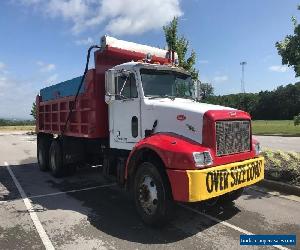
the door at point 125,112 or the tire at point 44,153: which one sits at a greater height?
the door at point 125,112

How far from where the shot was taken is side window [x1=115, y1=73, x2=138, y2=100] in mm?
7906

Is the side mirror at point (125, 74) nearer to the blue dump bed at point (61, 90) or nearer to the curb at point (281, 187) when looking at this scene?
the blue dump bed at point (61, 90)

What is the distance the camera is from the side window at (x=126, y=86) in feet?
25.9

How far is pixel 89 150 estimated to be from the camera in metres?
10.7

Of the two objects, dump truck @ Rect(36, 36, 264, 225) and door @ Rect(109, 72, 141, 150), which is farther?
door @ Rect(109, 72, 141, 150)

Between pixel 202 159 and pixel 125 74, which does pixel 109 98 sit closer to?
pixel 125 74

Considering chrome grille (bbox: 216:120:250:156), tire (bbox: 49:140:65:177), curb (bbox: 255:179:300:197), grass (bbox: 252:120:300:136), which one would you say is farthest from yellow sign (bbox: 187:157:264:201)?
grass (bbox: 252:120:300:136)

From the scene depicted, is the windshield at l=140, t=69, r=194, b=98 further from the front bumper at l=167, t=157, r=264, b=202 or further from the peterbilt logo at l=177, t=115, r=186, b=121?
the front bumper at l=167, t=157, r=264, b=202

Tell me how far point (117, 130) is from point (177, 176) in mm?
2761

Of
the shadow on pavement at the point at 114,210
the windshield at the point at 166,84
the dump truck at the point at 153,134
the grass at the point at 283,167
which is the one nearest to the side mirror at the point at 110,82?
the dump truck at the point at 153,134

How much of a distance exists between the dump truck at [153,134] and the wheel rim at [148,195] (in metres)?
0.02

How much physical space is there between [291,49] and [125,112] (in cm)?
465

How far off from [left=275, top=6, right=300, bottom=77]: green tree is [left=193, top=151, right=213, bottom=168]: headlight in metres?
4.85

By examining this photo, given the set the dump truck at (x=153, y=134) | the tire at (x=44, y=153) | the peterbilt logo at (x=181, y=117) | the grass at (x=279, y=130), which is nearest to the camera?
the dump truck at (x=153, y=134)
